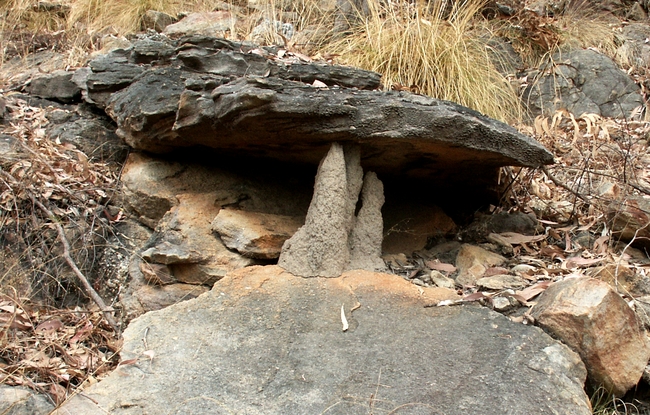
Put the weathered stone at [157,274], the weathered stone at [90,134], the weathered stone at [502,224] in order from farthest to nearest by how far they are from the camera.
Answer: the weathered stone at [90,134] → the weathered stone at [502,224] → the weathered stone at [157,274]

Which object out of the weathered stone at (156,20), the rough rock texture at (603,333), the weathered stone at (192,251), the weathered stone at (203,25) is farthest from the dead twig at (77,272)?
the weathered stone at (156,20)

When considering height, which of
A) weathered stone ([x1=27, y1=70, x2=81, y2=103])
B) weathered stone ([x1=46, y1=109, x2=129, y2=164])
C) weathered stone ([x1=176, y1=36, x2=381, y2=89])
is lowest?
weathered stone ([x1=46, y1=109, x2=129, y2=164])

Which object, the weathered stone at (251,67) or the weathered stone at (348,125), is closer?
the weathered stone at (348,125)

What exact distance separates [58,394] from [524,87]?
16.7 feet

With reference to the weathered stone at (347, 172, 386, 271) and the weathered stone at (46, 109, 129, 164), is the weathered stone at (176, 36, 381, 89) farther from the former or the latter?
the weathered stone at (46, 109, 129, 164)

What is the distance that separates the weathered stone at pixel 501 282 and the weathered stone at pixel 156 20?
4.52 m

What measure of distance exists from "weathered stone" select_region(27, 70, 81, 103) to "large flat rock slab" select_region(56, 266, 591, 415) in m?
2.68

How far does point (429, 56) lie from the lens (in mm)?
5117

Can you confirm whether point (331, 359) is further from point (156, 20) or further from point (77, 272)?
point (156, 20)

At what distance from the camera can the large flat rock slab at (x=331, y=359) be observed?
2180mm

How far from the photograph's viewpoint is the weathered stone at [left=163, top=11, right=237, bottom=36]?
19.5ft

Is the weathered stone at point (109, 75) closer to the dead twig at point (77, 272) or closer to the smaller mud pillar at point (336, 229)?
the dead twig at point (77, 272)

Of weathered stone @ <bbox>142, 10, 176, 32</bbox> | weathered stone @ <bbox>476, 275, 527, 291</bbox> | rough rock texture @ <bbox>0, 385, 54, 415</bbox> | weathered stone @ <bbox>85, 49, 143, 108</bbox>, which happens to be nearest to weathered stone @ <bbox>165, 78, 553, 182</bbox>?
weathered stone @ <bbox>476, 275, 527, 291</bbox>

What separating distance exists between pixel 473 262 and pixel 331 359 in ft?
4.03
